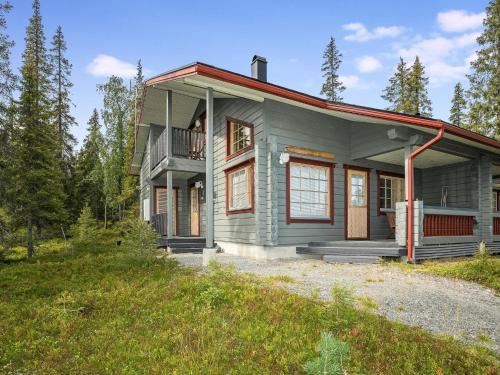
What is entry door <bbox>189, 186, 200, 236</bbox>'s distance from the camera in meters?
13.2

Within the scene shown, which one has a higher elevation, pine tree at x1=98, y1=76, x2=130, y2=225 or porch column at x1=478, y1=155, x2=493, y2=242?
pine tree at x1=98, y1=76, x2=130, y2=225

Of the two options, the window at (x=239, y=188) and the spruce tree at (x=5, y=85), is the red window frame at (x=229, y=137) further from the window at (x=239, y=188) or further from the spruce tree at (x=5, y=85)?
Result: the spruce tree at (x=5, y=85)

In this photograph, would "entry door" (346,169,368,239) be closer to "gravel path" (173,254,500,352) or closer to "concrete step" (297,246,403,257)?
"concrete step" (297,246,403,257)

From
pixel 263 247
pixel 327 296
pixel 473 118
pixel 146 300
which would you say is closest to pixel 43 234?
pixel 263 247

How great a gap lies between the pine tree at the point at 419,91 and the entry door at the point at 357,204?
19401 mm

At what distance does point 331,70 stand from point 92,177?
72.6ft

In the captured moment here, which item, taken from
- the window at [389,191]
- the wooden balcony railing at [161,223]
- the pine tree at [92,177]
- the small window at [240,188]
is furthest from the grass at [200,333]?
the pine tree at [92,177]

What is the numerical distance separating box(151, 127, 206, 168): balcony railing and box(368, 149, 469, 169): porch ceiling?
5899 mm

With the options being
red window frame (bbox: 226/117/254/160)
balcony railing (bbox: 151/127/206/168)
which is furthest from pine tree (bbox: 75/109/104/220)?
red window frame (bbox: 226/117/254/160)

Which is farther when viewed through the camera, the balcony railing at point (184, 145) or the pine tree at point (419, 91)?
the pine tree at point (419, 91)

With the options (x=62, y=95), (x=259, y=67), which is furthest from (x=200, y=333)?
(x=62, y=95)

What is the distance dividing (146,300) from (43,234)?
10.8 m

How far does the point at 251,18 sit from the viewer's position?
11273 millimetres

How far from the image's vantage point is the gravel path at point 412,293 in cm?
386
